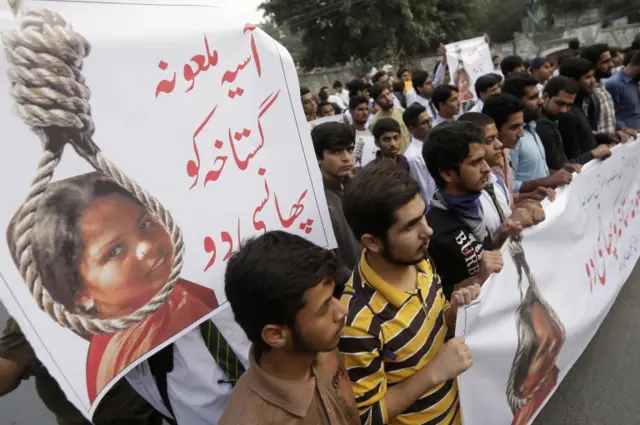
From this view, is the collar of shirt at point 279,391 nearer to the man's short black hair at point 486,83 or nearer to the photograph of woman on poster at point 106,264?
the photograph of woman on poster at point 106,264

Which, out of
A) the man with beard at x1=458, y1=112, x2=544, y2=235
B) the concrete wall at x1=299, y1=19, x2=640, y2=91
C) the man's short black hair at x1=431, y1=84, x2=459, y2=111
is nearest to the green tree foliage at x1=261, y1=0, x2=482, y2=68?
the concrete wall at x1=299, y1=19, x2=640, y2=91

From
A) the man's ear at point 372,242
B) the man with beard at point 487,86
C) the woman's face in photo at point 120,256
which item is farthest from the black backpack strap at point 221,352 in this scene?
the man with beard at point 487,86

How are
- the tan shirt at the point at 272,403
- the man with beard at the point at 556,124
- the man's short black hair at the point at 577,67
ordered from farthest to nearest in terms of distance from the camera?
the man's short black hair at the point at 577,67 → the man with beard at the point at 556,124 → the tan shirt at the point at 272,403

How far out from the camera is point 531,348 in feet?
5.71

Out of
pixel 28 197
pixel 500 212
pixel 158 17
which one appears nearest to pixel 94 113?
pixel 28 197

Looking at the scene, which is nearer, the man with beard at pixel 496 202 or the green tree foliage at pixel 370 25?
the man with beard at pixel 496 202

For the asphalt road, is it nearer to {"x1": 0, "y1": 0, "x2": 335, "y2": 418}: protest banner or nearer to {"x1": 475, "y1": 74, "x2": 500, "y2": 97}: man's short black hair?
{"x1": 0, "y1": 0, "x2": 335, "y2": 418}: protest banner

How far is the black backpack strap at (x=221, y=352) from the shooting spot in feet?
4.90

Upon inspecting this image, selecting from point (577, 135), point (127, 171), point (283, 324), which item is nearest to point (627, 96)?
point (577, 135)

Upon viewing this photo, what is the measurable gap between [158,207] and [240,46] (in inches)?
21.3

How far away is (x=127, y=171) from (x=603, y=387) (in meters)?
2.35

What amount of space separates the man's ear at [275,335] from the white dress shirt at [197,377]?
0.44 meters

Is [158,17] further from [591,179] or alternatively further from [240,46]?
[591,179]

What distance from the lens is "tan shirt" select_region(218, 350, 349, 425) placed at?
101 centimetres
